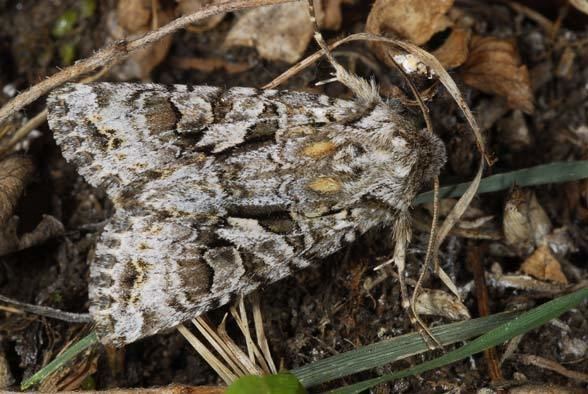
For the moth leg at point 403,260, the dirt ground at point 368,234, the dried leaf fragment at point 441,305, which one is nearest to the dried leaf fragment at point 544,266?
the dirt ground at point 368,234

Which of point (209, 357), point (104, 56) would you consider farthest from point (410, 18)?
point (209, 357)

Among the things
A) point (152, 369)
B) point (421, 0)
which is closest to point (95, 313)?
point (152, 369)

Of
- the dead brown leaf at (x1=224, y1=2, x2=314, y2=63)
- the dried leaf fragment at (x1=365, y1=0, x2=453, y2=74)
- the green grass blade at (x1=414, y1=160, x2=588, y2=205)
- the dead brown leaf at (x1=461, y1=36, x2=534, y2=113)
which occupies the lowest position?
the green grass blade at (x1=414, y1=160, x2=588, y2=205)

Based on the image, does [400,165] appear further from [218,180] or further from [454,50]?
[454,50]

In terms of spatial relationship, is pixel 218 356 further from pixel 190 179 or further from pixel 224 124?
pixel 224 124

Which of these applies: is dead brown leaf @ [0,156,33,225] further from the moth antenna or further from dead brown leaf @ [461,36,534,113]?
dead brown leaf @ [461,36,534,113]

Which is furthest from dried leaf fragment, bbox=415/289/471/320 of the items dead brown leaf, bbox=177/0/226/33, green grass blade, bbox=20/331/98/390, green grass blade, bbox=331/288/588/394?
dead brown leaf, bbox=177/0/226/33
